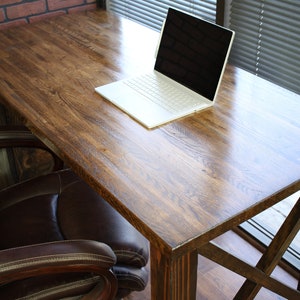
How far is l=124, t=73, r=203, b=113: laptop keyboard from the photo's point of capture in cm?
148

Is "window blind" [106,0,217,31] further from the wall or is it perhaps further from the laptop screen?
the laptop screen

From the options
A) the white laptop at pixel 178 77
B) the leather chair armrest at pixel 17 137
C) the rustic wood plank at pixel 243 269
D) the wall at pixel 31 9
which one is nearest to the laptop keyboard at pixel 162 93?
the white laptop at pixel 178 77

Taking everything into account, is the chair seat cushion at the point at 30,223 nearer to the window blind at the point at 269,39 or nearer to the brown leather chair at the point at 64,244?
the brown leather chair at the point at 64,244

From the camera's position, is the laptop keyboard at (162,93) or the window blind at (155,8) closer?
the laptop keyboard at (162,93)

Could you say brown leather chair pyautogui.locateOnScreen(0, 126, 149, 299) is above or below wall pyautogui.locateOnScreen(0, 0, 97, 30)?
below

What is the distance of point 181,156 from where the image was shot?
4.16ft

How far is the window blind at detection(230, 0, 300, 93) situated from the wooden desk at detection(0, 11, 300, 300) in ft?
0.55

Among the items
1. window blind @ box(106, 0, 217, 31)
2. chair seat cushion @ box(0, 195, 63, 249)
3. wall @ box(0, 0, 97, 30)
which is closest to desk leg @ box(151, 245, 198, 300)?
chair seat cushion @ box(0, 195, 63, 249)

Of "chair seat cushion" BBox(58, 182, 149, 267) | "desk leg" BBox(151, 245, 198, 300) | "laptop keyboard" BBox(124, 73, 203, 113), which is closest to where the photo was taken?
"desk leg" BBox(151, 245, 198, 300)

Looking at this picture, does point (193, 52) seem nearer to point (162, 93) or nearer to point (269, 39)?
point (162, 93)

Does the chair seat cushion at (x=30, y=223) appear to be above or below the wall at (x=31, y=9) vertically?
below

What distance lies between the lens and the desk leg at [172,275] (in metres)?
1.07

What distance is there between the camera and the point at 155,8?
2.24 meters

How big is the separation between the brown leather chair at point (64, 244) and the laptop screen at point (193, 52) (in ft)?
1.51
